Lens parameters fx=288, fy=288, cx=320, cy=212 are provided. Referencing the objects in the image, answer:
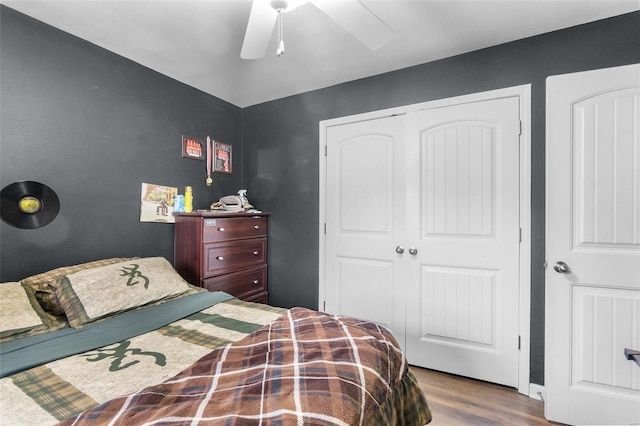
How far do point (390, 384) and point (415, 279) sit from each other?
1395 mm

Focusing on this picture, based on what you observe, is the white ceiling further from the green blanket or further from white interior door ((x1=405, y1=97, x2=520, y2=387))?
the green blanket

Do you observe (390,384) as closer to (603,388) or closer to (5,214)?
(603,388)

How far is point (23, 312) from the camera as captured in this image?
1.42 meters

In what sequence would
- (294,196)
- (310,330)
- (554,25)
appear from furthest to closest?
1. (294,196)
2. (554,25)
3. (310,330)

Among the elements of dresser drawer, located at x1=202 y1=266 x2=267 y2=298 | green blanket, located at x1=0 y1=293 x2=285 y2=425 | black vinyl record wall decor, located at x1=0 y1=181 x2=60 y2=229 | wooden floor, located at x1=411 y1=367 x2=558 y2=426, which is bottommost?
wooden floor, located at x1=411 y1=367 x2=558 y2=426

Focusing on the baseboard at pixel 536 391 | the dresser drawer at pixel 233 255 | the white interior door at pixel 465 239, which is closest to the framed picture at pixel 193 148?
the dresser drawer at pixel 233 255

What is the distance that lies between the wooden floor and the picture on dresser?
253 cm

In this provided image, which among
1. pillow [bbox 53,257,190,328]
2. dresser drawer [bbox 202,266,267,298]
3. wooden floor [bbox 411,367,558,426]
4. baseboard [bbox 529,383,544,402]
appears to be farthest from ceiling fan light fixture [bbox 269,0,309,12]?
baseboard [bbox 529,383,544,402]

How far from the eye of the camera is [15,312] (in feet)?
4.56

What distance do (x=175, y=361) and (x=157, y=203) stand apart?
5.71 feet

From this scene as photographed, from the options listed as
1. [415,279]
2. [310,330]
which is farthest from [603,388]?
[310,330]

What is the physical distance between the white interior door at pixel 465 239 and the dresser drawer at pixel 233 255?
4.96 feet

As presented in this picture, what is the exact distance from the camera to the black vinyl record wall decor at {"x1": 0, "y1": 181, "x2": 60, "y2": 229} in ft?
5.69

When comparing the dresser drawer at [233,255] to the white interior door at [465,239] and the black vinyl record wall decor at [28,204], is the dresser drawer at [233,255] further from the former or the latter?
the white interior door at [465,239]
